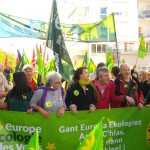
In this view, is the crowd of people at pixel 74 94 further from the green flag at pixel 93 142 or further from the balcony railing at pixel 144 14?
the balcony railing at pixel 144 14

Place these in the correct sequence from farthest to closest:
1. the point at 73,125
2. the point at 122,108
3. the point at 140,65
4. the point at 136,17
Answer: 1. the point at 136,17
2. the point at 140,65
3. the point at 122,108
4. the point at 73,125

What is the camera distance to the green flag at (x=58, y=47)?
9.32 meters

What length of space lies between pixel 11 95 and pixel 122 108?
1.78 m

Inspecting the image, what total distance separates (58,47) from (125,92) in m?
2.95

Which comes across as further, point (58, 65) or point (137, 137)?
point (58, 65)

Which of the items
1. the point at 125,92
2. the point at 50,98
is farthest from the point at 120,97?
the point at 50,98

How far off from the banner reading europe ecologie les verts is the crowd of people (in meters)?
0.12

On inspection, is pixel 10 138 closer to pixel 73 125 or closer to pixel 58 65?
pixel 73 125

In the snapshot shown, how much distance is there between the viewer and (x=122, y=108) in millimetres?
6707

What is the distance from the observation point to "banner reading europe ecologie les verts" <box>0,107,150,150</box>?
5930 millimetres

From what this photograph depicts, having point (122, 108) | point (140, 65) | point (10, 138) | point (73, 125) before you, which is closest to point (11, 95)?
point (10, 138)

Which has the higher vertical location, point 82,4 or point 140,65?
point 82,4

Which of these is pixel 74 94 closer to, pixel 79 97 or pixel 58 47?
pixel 79 97

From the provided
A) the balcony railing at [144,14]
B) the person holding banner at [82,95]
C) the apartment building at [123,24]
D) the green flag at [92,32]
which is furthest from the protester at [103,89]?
the balcony railing at [144,14]
